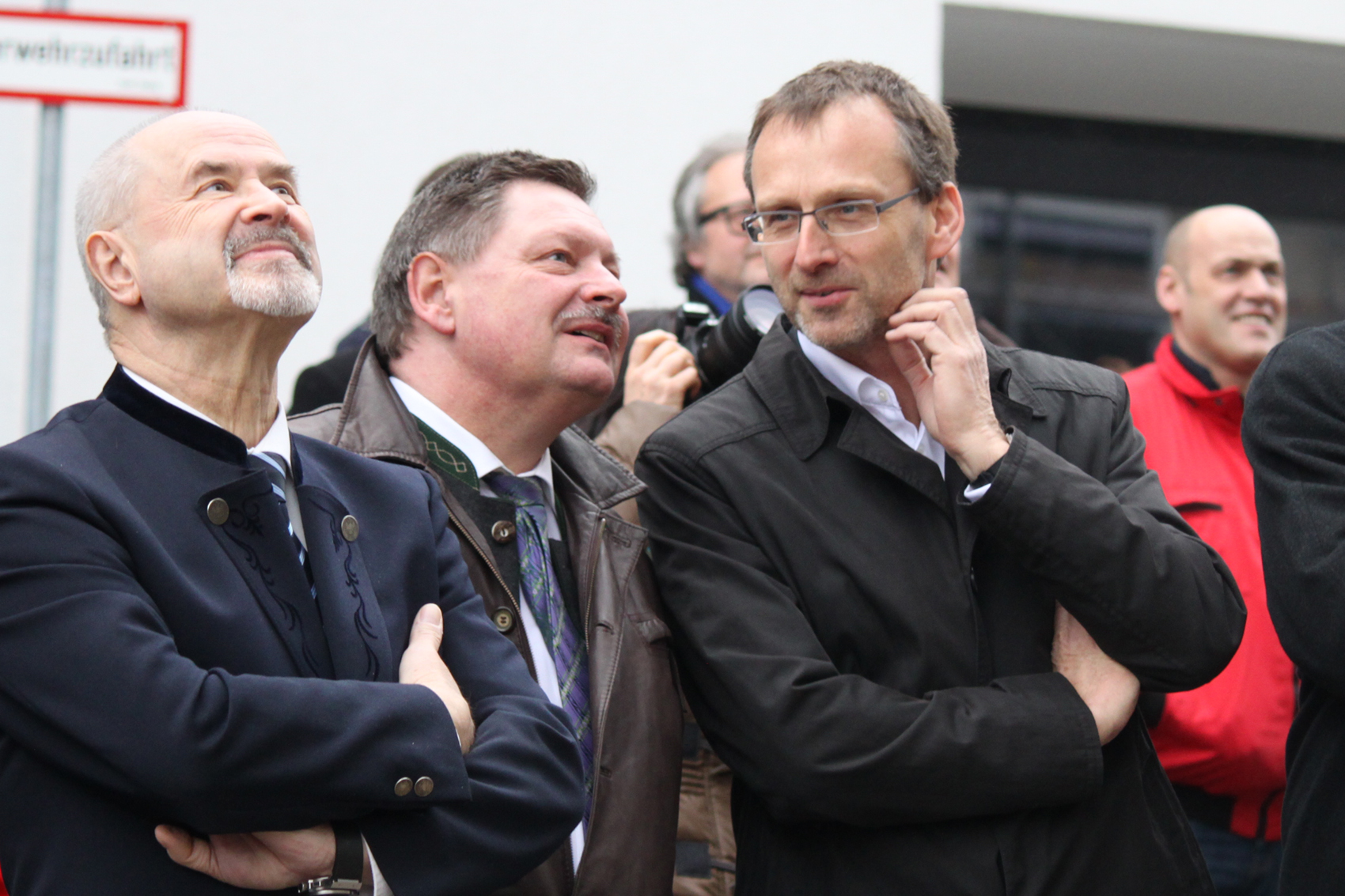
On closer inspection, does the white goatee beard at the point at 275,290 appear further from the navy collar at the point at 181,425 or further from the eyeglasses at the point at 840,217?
the eyeglasses at the point at 840,217

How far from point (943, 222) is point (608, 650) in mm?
940

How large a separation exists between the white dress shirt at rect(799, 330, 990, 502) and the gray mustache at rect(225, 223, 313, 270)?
84cm

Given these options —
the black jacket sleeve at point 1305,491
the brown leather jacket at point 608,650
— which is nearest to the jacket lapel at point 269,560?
the brown leather jacket at point 608,650

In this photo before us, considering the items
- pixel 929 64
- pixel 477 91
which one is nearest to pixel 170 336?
pixel 477 91

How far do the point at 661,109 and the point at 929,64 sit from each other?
101 cm

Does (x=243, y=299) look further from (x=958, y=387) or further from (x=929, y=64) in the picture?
(x=929, y=64)

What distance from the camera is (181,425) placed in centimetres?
181

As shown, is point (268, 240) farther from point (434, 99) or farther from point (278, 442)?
point (434, 99)

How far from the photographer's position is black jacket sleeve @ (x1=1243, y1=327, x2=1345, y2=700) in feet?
6.92

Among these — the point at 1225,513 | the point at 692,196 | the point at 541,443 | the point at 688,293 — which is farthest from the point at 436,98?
the point at 1225,513

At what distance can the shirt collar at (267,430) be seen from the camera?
1831mm

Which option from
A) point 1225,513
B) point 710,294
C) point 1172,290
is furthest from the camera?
point 1172,290

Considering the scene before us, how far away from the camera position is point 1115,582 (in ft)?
6.94

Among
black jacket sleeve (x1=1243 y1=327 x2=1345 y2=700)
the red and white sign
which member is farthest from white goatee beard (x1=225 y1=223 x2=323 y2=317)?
the red and white sign
